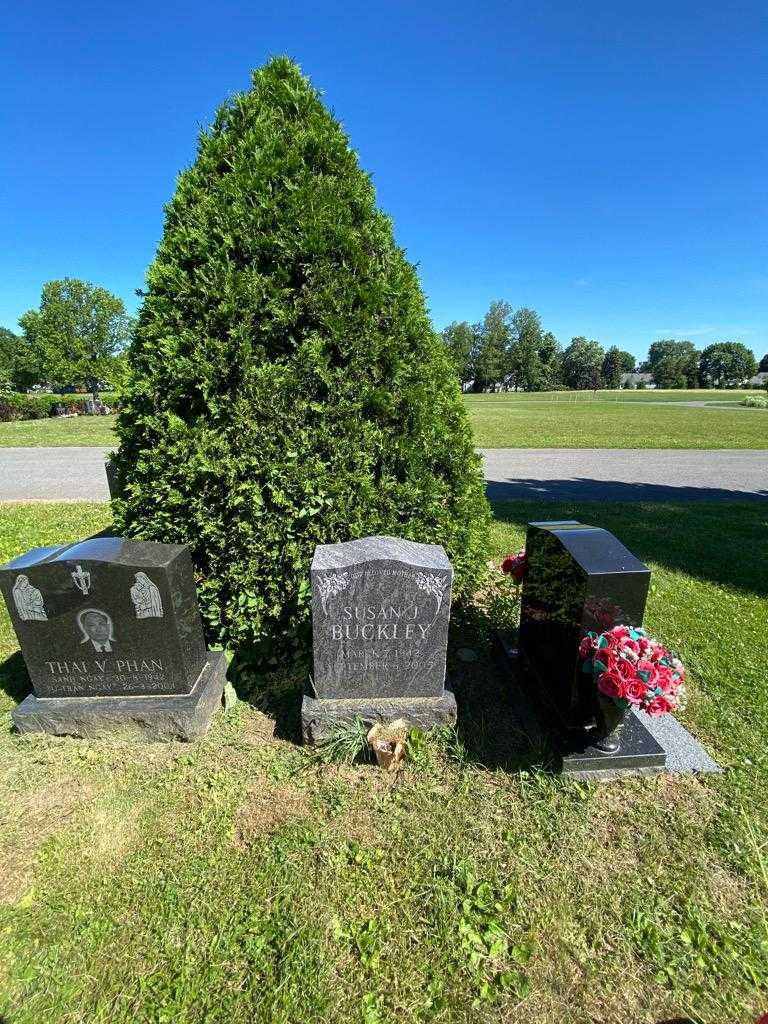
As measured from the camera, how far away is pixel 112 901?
7.50 ft

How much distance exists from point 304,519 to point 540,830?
239 cm

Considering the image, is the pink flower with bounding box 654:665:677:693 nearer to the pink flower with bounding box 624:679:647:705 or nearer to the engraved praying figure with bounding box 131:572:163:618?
the pink flower with bounding box 624:679:647:705

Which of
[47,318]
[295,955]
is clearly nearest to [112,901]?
[295,955]

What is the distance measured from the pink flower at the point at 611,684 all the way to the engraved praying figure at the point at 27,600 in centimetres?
352

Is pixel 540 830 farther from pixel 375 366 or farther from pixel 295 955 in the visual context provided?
pixel 375 366

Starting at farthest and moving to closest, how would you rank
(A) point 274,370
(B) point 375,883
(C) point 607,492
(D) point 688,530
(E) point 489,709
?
1. (C) point 607,492
2. (D) point 688,530
3. (E) point 489,709
4. (A) point 274,370
5. (B) point 375,883

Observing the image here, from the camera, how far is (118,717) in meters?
3.27

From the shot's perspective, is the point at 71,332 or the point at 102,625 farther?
the point at 71,332

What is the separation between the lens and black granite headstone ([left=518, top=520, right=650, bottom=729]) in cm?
284

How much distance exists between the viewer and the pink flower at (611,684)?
2.50 metres

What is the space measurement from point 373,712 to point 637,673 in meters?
1.67

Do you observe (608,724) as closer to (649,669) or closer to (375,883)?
(649,669)

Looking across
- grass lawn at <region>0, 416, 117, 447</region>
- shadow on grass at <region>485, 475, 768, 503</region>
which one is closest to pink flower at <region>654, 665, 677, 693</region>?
shadow on grass at <region>485, 475, 768, 503</region>

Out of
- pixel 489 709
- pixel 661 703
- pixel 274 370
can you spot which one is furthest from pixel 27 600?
pixel 661 703
